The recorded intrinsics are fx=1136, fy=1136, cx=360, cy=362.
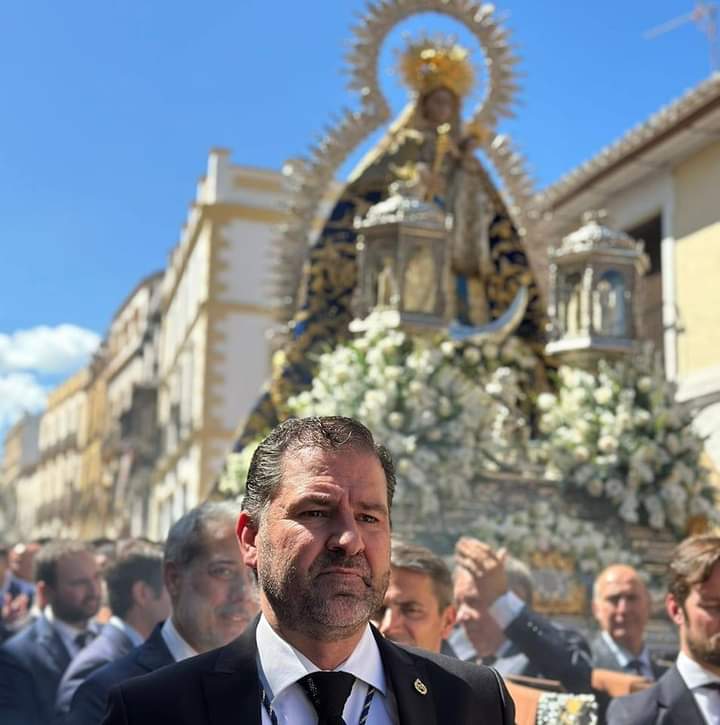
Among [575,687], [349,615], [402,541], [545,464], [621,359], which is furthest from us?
[621,359]

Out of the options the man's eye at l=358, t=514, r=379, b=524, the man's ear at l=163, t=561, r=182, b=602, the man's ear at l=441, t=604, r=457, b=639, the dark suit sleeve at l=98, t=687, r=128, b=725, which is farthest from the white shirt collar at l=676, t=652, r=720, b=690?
the dark suit sleeve at l=98, t=687, r=128, b=725

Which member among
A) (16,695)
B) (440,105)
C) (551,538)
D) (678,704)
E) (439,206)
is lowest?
(16,695)

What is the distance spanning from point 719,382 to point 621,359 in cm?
583

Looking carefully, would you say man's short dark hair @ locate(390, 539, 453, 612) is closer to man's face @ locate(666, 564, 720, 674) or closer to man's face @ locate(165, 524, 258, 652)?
man's face @ locate(165, 524, 258, 652)

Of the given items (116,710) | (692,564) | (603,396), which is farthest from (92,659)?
(603,396)

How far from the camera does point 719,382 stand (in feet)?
40.8

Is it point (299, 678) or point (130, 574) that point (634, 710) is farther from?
point (130, 574)

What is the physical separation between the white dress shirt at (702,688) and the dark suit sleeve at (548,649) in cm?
98

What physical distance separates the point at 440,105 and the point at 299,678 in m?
7.09

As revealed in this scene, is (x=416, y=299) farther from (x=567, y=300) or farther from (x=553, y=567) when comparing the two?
(x=553, y=567)

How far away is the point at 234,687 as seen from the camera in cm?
177

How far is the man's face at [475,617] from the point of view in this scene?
4102 millimetres

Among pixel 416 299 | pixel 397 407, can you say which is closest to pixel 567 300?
pixel 416 299

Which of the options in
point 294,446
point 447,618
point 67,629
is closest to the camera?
point 294,446
